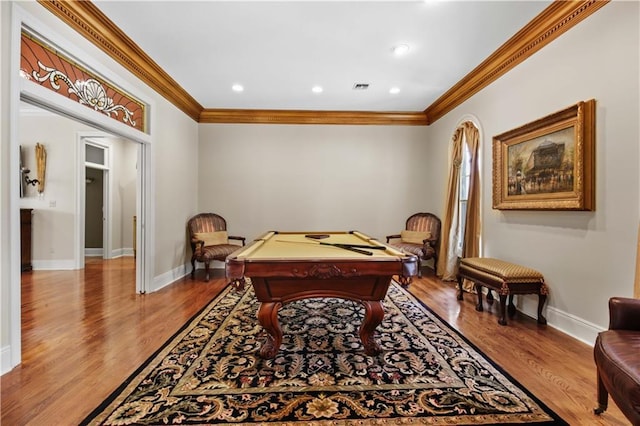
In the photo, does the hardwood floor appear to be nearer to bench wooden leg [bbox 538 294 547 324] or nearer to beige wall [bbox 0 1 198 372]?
bench wooden leg [bbox 538 294 547 324]

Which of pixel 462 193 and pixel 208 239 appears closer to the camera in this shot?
pixel 462 193

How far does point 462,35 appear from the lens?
3.01 meters

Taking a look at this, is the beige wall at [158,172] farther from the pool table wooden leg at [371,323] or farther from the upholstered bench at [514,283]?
the upholstered bench at [514,283]

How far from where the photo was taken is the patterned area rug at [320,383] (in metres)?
1.55

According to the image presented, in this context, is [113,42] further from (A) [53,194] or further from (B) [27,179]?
(B) [27,179]

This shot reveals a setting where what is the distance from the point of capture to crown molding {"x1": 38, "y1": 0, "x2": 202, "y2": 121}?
8.29ft

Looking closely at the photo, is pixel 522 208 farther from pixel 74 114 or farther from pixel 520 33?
pixel 74 114

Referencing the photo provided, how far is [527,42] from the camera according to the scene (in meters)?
3.01

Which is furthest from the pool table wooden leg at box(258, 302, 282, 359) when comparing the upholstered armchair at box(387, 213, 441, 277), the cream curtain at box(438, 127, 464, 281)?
the cream curtain at box(438, 127, 464, 281)

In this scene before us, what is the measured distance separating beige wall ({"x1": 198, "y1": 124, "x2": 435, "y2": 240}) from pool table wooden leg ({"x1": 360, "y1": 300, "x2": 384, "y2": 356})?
3408mm

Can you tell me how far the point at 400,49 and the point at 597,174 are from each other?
2248 mm

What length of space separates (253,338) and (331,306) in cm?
111

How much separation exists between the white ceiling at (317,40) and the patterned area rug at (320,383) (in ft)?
9.62

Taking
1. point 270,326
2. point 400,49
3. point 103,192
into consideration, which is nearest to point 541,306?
point 270,326
